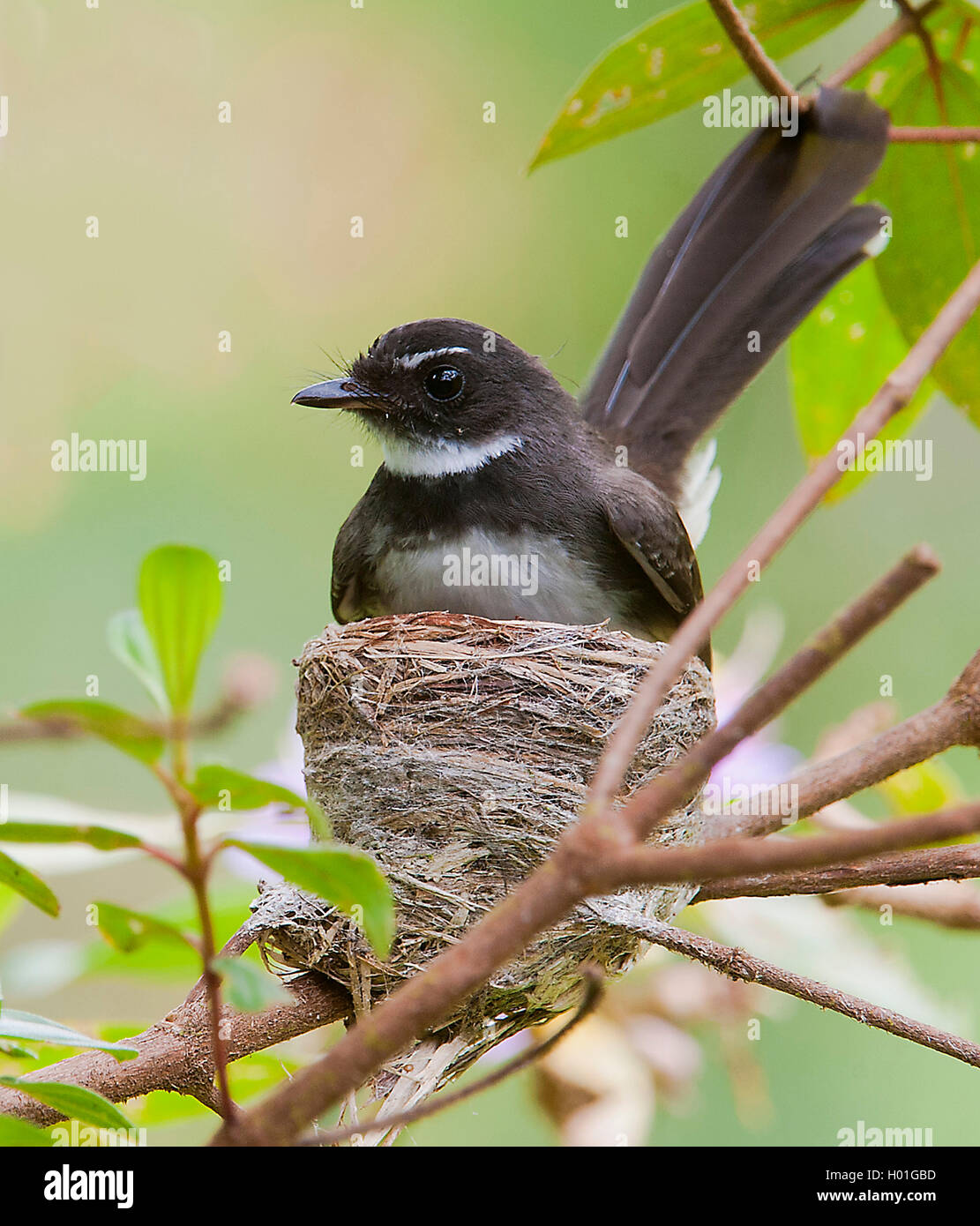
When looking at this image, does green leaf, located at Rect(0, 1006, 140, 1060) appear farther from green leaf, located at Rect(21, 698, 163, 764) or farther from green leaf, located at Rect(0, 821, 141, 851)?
green leaf, located at Rect(21, 698, 163, 764)

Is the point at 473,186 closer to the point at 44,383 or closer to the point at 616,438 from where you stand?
the point at 44,383

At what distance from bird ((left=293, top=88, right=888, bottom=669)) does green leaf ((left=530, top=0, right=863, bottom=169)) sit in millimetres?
324

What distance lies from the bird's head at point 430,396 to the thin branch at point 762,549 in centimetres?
247

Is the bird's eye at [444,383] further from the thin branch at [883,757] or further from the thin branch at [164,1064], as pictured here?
the thin branch at [164,1064]

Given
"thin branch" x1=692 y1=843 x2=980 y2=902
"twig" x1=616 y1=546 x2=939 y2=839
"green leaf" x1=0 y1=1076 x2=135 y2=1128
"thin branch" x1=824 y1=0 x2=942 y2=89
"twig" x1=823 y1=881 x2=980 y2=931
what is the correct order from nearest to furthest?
"twig" x1=616 y1=546 x2=939 y2=839 → "green leaf" x1=0 y1=1076 x2=135 y2=1128 → "thin branch" x1=692 y1=843 x2=980 y2=902 → "thin branch" x1=824 y1=0 x2=942 y2=89 → "twig" x1=823 y1=881 x2=980 y2=931

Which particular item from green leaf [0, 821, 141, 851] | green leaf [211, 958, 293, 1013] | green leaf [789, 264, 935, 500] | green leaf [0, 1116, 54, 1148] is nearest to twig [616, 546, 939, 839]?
green leaf [211, 958, 293, 1013]

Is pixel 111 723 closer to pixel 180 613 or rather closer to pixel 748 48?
pixel 180 613

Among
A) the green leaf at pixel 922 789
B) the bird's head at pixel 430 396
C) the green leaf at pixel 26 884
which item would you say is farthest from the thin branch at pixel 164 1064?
the green leaf at pixel 922 789

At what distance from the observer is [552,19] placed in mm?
8133

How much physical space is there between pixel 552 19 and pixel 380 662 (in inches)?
252

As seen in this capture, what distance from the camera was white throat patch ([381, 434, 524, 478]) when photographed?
141 inches

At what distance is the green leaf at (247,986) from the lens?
1.20m

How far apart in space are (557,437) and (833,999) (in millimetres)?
2163

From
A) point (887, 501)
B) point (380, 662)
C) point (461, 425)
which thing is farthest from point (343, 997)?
point (887, 501)
